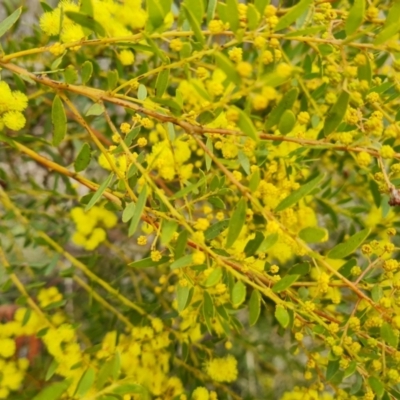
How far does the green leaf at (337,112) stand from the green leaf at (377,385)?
14.4 inches

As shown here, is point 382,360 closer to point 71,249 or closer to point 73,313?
point 73,313

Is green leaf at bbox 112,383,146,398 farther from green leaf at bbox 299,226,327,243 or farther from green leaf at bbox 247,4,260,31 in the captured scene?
green leaf at bbox 247,4,260,31

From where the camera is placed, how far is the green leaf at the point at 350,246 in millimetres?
739

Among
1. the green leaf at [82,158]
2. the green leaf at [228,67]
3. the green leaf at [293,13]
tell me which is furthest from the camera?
the green leaf at [82,158]

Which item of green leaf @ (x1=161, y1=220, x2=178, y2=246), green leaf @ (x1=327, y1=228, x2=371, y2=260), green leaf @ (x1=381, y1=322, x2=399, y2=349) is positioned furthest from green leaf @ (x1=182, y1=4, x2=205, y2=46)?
green leaf @ (x1=381, y1=322, x2=399, y2=349)

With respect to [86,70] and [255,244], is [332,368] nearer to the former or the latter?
[255,244]

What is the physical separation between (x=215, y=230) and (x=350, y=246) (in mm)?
194

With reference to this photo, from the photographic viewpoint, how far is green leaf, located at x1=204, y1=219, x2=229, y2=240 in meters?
0.81

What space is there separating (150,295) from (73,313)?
25cm

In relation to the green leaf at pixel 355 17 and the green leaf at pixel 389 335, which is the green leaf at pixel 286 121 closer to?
the green leaf at pixel 355 17

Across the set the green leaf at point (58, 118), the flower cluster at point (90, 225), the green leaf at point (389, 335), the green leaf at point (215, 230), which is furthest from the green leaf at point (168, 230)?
the flower cluster at point (90, 225)

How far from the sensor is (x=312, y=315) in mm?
772

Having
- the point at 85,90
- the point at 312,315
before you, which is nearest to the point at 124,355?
the point at 312,315

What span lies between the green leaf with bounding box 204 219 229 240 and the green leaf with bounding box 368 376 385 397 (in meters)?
0.30
